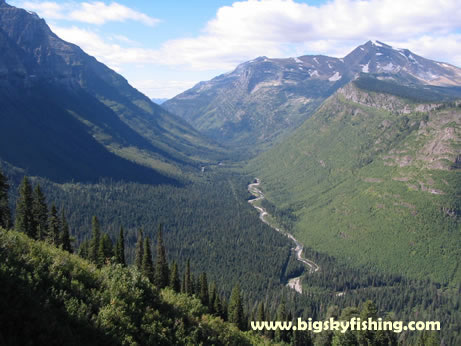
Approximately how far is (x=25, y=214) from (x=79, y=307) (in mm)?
63119

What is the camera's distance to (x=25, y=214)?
75.8 m

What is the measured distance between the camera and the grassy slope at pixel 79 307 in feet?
63.4

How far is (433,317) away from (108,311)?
177m

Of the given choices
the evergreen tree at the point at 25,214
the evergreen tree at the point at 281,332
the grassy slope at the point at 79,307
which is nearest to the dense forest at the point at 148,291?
the grassy slope at the point at 79,307

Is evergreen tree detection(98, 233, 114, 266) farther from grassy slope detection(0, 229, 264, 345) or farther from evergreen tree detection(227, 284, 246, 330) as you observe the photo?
grassy slope detection(0, 229, 264, 345)

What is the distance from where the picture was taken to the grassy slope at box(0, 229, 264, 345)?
19.3 m

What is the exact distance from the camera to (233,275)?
18225 centimetres

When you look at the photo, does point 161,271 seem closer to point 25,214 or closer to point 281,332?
point 25,214

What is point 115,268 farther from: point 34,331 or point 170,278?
point 170,278

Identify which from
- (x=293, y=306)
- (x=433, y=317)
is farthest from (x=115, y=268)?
(x=433, y=317)

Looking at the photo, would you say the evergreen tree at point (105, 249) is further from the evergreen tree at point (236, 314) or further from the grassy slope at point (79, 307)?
the grassy slope at point (79, 307)

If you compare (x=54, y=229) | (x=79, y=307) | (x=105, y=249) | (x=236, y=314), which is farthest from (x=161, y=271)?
(x=79, y=307)

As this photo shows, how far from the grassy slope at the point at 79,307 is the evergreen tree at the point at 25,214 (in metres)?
54.5

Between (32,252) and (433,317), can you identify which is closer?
(32,252)
